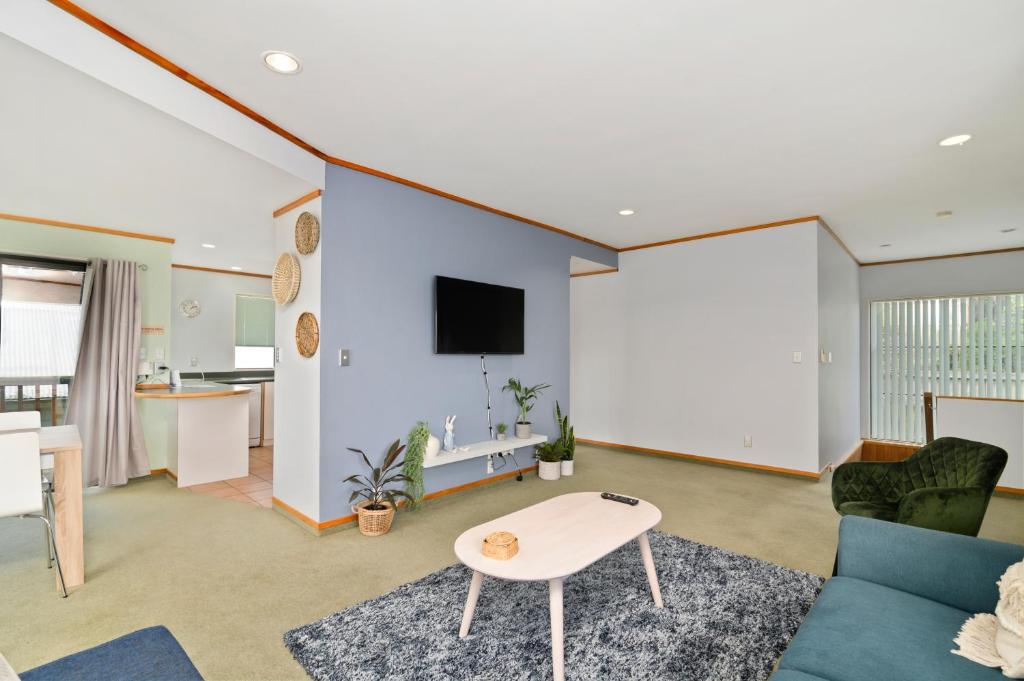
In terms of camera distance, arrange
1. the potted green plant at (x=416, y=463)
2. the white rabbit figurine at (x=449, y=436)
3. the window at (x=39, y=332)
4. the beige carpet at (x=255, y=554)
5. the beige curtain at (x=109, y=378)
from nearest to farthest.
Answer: the beige carpet at (x=255, y=554) < the potted green plant at (x=416, y=463) < the white rabbit figurine at (x=449, y=436) < the window at (x=39, y=332) < the beige curtain at (x=109, y=378)

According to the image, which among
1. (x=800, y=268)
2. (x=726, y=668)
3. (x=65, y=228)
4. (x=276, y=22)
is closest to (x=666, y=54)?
(x=276, y=22)

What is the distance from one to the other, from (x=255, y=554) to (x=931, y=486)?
3.86 meters

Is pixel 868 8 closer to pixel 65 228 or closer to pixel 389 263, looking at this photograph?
pixel 389 263

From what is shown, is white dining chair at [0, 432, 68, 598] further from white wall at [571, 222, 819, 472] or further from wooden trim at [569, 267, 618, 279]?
white wall at [571, 222, 819, 472]

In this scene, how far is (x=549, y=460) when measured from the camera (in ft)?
15.4

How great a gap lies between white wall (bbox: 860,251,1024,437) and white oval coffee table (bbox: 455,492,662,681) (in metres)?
5.99

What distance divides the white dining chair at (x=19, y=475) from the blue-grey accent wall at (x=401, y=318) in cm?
136

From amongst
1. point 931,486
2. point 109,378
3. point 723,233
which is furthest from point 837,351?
point 109,378

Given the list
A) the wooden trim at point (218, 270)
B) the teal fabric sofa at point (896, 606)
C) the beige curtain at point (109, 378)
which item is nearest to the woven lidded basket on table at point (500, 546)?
the teal fabric sofa at point (896, 606)

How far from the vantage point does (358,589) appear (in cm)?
249

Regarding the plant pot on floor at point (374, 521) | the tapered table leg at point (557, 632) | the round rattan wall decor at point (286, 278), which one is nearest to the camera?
the tapered table leg at point (557, 632)

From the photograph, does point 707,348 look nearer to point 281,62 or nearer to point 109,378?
point 281,62

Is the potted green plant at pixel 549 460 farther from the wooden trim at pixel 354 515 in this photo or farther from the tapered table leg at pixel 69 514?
the tapered table leg at pixel 69 514

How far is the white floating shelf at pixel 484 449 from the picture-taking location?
369 centimetres
